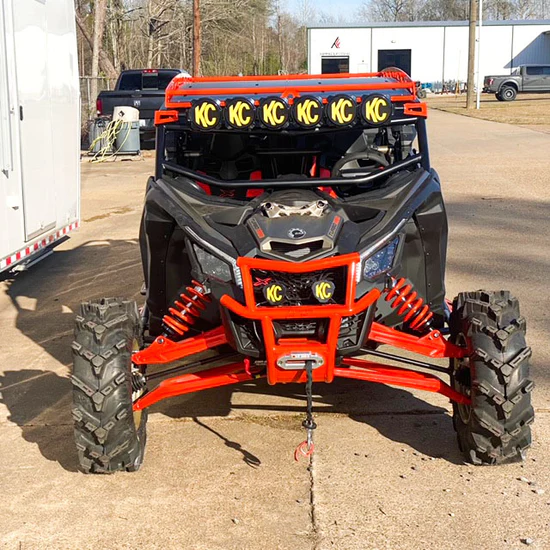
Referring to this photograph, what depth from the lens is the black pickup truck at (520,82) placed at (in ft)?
163

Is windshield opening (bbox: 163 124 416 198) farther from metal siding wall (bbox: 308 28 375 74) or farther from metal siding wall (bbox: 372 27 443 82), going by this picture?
metal siding wall (bbox: 372 27 443 82)

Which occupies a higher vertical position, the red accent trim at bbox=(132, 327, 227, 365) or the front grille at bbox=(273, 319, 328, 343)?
the front grille at bbox=(273, 319, 328, 343)

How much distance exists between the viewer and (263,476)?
187 inches

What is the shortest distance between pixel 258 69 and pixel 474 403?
6594cm

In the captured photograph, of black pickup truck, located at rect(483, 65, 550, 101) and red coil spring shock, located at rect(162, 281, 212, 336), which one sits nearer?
red coil spring shock, located at rect(162, 281, 212, 336)

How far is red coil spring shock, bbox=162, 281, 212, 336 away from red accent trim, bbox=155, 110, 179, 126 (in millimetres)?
1076

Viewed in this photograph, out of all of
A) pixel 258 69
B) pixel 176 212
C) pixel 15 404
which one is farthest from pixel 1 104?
pixel 258 69

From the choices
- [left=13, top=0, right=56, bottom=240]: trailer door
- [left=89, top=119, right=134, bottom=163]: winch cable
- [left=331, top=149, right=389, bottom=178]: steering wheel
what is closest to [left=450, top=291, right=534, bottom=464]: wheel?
[left=331, top=149, right=389, bottom=178]: steering wheel

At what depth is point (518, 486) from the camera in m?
4.53

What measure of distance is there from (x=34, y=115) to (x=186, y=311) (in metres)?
4.57

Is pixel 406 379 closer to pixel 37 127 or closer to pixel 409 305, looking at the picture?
pixel 409 305

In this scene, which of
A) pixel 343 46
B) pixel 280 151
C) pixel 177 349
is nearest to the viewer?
pixel 177 349

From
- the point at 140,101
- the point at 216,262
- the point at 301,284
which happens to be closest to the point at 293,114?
the point at 216,262

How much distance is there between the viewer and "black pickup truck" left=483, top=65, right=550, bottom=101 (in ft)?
163
